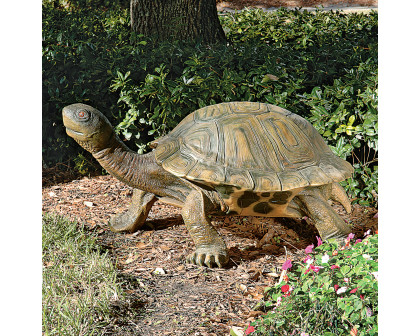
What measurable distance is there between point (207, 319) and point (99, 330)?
0.66 m

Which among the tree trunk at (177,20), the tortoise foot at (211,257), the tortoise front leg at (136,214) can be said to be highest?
the tree trunk at (177,20)

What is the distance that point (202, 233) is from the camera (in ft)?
11.9

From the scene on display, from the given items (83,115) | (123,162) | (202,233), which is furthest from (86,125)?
(202,233)

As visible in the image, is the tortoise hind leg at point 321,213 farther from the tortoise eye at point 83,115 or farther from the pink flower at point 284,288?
the tortoise eye at point 83,115

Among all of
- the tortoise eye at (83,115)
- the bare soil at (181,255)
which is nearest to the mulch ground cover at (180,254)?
the bare soil at (181,255)

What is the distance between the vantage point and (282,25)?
663 cm

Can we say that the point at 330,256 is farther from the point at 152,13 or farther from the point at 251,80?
the point at 152,13

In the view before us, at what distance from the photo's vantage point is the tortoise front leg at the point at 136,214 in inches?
167

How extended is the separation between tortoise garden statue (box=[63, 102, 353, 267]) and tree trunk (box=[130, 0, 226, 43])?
283cm

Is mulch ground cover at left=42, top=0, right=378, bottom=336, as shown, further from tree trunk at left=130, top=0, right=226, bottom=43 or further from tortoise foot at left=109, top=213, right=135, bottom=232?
tree trunk at left=130, top=0, right=226, bottom=43

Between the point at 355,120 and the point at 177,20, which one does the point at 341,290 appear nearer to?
the point at 355,120

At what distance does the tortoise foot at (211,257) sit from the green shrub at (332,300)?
761 mm

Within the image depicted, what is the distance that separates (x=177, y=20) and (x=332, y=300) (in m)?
4.73
